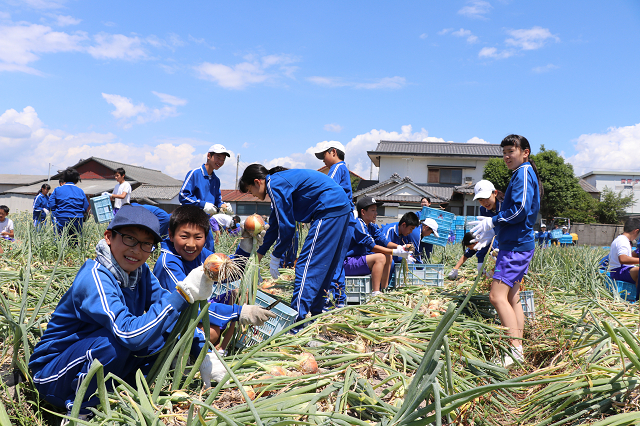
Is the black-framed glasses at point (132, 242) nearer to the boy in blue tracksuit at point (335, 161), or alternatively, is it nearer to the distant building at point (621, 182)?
the boy in blue tracksuit at point (335, 161)

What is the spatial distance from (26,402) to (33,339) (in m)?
0.57

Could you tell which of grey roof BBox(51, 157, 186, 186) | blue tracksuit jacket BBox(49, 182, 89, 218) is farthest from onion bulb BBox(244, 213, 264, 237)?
grey roof BBox(51, 157, 186, 186)

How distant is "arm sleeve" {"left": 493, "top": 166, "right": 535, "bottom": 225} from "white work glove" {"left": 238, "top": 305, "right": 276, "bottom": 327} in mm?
1710

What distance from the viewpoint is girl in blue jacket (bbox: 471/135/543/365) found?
273 cm

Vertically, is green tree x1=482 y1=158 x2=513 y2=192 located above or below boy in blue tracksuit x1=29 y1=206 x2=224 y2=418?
above

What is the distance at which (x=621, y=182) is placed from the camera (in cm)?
3747

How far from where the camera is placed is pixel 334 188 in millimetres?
3270

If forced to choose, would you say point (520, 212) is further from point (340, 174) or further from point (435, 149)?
point (435, 149)

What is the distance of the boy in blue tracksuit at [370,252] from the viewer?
4.03m

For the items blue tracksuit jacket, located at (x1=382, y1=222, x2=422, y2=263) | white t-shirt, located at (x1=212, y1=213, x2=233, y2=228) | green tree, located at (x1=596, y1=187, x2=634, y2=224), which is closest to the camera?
white t-shirt, located at (x1=212, y1=213, x2=233, y2=228)

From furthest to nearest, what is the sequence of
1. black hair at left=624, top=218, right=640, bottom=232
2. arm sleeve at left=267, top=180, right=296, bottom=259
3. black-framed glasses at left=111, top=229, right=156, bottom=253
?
black hair at left=624, top=218, right=640, bottom=232 < arm sleeve at left=267, top=180, right=296, bottom=259 < black-framed glasses at left=111, top=229, right=156, bottom=253

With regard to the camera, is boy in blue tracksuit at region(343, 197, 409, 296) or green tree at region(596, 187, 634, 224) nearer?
boy in blue tracksuit at region(343, 197, 409, 296)

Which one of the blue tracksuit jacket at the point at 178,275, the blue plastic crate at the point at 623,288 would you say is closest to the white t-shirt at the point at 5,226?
the blue tracksuit jacket at the point at 178,275

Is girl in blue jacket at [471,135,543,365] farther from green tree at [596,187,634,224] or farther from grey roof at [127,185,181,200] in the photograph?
grey roof at [127,185,181,200]
